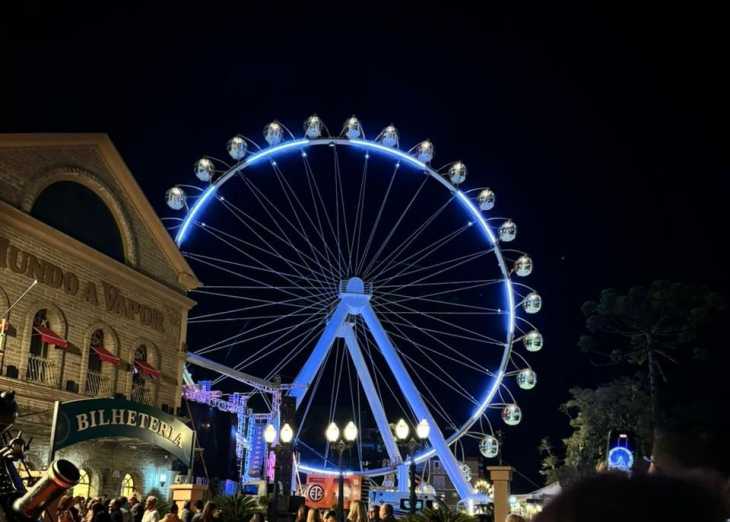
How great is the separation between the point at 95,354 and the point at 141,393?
2.31 metres

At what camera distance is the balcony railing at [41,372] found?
1984cm

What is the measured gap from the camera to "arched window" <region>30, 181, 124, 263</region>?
2117 centimetres

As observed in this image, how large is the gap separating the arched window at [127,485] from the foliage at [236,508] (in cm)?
735

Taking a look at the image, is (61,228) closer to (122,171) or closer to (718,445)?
(122,171)

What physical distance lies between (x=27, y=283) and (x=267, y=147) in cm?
1237

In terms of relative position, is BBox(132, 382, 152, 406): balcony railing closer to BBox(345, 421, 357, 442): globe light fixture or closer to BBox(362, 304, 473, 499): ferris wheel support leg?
BBox(362, 304, 473, 499): ferris wheel support leg

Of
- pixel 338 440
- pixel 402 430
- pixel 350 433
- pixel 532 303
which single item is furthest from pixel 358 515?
pixel 532 303

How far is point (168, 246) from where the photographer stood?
26.2m

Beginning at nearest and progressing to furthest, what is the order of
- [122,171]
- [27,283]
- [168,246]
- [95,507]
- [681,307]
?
1. [95,507]
2. [27,283]
3. [122,171]
4. [168,246]
5. [681,307]

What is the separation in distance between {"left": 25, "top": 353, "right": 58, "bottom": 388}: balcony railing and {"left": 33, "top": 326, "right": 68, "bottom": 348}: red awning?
2.03ft

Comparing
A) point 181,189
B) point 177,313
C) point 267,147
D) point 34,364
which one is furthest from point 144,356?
point 267,147

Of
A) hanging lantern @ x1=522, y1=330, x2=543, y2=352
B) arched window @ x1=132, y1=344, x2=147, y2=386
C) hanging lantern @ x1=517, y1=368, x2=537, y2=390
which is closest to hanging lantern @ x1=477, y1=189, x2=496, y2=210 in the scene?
hanging lantern @ x1=522, y1=330, x2=543, y2=352

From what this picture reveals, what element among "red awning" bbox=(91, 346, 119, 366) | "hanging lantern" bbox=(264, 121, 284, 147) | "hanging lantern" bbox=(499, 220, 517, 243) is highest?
"hanging lantern" bbox=(264, 121, 284, 147)

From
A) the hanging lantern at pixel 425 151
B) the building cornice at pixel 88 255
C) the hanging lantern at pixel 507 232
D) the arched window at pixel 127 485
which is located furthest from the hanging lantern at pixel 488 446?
the arched window at pixel 127 485
